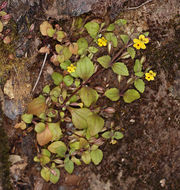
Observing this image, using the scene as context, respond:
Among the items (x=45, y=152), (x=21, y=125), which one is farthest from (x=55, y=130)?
(x=21, y=125)

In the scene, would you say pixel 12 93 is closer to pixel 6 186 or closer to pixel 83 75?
pixel 83 75

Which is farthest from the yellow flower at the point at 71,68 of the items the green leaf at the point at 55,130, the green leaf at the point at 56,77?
the green leaf at the point at 55,130

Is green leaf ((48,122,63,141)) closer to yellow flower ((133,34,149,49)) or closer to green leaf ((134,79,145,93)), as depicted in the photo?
green leaf ((134,79,145,93))

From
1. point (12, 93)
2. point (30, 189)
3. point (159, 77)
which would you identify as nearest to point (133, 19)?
point (159, 77)

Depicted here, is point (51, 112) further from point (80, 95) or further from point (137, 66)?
point (137, 66)

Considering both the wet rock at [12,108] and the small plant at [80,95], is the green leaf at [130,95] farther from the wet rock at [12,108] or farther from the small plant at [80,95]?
the wet rock at [12,108]

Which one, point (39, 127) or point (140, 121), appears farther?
point (140, 121)
